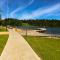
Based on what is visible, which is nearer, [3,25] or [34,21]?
[34,21]

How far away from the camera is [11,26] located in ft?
243

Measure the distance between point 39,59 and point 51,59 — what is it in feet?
2.21

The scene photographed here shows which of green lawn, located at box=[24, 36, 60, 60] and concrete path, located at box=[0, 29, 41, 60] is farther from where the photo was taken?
green lawn, located at box=[24, 36, 60, 60]

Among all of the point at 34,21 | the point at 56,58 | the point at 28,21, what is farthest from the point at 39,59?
the point at 34,21

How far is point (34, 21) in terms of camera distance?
5269 centimetres

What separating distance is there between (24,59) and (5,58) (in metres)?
0.92

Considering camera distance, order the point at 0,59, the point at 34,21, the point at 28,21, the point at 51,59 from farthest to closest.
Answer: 1. the point at 34,21
2. the point at 28,21
3. the point at 51,59
4. the point at 0,59

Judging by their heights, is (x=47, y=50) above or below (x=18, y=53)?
below

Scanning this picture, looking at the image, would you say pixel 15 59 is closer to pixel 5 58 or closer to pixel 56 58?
pixel 5 58

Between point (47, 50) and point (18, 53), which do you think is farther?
point (47, 50)

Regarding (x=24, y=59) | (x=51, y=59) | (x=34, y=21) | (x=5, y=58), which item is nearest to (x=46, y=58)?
(x=51, y=59)

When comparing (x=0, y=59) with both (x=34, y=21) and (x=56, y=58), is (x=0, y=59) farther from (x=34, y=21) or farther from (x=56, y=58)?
(x=34, y=21)

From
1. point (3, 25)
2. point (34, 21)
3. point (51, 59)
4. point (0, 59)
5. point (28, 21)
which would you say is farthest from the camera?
point (3, 25)

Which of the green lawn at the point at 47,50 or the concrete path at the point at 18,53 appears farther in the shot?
the green lawn at the point at 47,50
